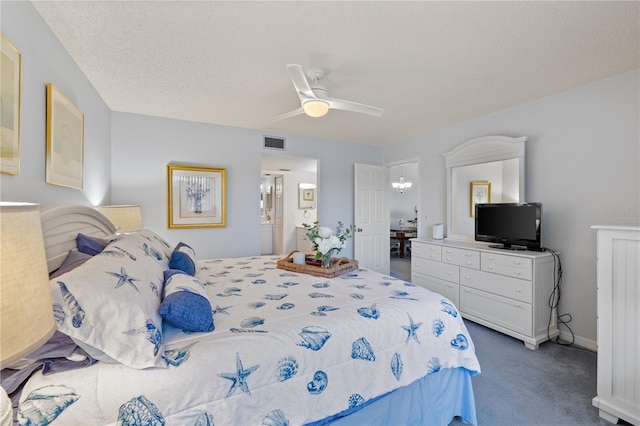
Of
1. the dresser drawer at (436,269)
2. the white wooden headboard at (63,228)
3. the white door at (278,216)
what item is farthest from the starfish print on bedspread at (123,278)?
the white door at (278,216)

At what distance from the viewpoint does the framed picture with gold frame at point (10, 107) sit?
1.26 metres

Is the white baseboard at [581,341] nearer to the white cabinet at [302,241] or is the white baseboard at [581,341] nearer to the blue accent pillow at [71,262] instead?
the blue accent pillow at [71,262]

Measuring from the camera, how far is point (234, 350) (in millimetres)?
1189

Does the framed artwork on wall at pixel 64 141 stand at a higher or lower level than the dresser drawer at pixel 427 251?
higher

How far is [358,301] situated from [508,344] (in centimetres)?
210

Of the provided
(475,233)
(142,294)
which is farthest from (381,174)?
(142,294)

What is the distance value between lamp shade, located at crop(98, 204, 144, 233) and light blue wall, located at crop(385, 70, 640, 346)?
13.8ft

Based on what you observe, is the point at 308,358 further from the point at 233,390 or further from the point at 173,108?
the point at 173,108

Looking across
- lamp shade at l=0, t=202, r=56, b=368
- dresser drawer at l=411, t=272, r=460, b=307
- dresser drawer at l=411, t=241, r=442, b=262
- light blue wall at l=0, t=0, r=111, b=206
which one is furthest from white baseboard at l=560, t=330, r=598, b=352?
light blue wall at l=0, t=0, r=111, b=206

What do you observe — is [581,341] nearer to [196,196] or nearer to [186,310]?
[186,310]

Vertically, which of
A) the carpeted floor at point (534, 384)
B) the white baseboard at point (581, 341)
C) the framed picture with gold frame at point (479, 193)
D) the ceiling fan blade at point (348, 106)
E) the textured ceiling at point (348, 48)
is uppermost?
the textured ceiling at point (348, 48)

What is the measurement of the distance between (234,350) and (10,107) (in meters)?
1.49

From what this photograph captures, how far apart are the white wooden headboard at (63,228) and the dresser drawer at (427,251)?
354cm

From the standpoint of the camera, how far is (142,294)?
1233 millimetres
